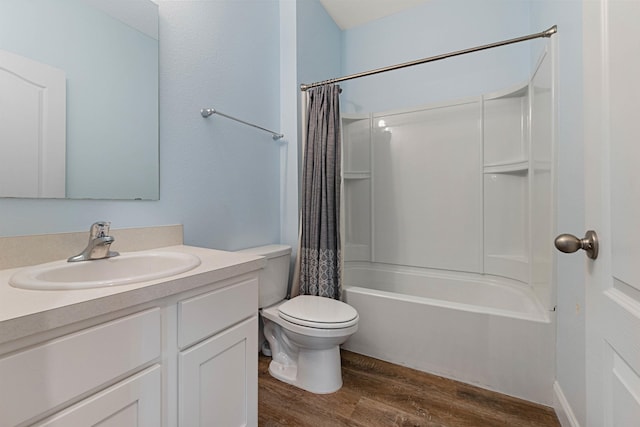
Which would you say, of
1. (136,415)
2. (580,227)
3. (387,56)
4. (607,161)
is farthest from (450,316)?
(387,56)

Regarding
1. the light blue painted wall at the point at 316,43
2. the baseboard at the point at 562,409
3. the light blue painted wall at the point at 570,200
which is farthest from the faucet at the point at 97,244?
the baseboard at the point at 562,409

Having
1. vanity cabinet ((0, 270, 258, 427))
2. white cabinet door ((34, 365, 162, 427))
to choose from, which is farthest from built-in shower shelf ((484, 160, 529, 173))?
white cabinet door ((34, 365, 162, 427))

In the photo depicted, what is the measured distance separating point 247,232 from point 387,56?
6.79ft

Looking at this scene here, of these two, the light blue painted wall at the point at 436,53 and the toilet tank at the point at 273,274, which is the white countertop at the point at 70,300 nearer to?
the toilet tank at the point at 273,274

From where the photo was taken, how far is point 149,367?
28.8 inches

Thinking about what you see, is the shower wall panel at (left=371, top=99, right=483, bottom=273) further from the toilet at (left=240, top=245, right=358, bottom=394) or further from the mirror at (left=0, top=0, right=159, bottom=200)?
the mirror at (left=0, top=0, right=159, bottom=200)

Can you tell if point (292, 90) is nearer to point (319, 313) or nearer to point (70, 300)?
point (319, 313)

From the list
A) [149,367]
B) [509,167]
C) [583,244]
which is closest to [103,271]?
[149,367]

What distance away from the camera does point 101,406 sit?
24.7 inches

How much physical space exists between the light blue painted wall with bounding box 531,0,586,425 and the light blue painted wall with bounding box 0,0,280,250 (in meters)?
1.65

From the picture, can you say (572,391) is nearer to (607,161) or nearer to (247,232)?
(607,161)

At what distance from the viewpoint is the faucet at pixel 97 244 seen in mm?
945

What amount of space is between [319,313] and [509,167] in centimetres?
173

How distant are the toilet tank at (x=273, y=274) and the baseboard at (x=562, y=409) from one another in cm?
151
